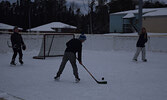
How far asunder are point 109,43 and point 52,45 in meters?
5.91

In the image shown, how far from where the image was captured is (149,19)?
31.1m

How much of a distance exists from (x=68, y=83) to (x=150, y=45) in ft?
38.5

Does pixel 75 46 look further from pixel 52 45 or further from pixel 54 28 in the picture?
pixel 54 28

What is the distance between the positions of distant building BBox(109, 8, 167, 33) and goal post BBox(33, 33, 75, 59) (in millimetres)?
18530

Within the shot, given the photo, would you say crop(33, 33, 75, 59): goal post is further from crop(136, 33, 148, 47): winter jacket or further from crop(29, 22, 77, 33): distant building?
crop(29, 22, 77, 33): distant building

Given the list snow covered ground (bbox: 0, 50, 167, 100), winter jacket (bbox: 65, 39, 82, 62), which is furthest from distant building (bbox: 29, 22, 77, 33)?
winter jacket (bbox: 65, 39, 82, 62)

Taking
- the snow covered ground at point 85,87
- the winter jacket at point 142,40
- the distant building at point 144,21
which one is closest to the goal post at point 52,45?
the winter jacket at point 142,40

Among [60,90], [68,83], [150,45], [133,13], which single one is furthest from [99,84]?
[133,13]

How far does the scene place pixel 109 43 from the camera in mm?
18594

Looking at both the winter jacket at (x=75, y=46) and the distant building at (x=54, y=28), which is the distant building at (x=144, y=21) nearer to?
the distant building at (x=54, y=28)

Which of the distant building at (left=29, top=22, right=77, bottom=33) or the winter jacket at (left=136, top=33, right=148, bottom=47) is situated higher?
the distant building at (left=29, top=22, right=77, bottom=33)

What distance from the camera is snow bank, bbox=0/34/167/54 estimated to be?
16.5 metres

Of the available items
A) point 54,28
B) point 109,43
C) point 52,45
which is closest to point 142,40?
point 52,45

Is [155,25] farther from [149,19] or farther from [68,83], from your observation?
[68,83]
